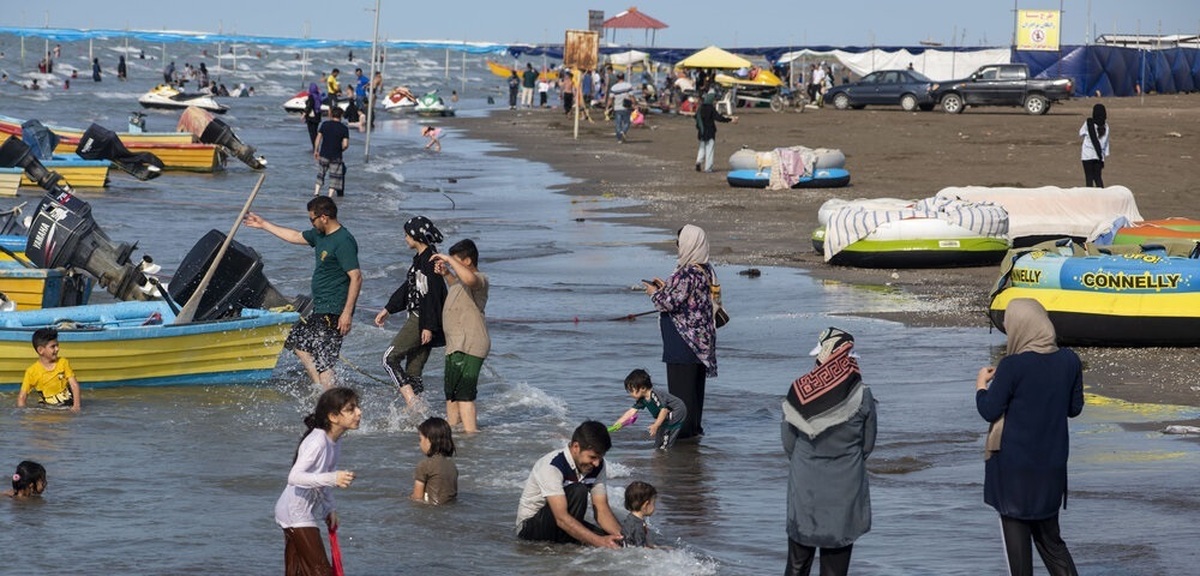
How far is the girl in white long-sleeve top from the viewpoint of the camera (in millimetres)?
6625

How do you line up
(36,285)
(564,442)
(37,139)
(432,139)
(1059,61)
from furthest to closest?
(1059,61) < (432,139) < (37,139) < (36,285) < (564,442)

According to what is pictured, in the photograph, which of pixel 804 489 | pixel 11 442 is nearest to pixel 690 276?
pixel 804 489

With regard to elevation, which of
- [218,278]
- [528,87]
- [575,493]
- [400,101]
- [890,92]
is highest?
[528,87]

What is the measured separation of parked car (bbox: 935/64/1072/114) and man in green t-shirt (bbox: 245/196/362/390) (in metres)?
41.6

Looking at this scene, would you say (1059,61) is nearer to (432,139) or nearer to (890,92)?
(890,92)

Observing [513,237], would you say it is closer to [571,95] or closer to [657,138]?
[657,138]

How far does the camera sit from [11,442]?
10781mm

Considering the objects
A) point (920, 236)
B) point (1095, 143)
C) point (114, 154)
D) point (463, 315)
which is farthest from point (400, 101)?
point (463, 315)

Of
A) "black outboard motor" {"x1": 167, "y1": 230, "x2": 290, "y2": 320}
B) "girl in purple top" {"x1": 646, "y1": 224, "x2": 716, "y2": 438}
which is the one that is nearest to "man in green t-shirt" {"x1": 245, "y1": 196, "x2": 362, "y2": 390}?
"black outboard motor" {"x1": 167, "y1": 230, "x2": 290, "y2": 320}

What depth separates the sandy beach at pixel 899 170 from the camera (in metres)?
16.1

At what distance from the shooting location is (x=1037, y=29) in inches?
2616

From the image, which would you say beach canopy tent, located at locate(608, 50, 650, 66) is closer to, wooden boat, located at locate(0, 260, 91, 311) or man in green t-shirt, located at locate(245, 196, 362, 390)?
wooden boat, located at locate(0, 260, 91, 311)

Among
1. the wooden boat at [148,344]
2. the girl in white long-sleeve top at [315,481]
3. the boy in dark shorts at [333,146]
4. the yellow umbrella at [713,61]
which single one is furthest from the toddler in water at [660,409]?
the yellow umbrella at [713,61]

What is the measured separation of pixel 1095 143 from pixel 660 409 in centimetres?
1613
